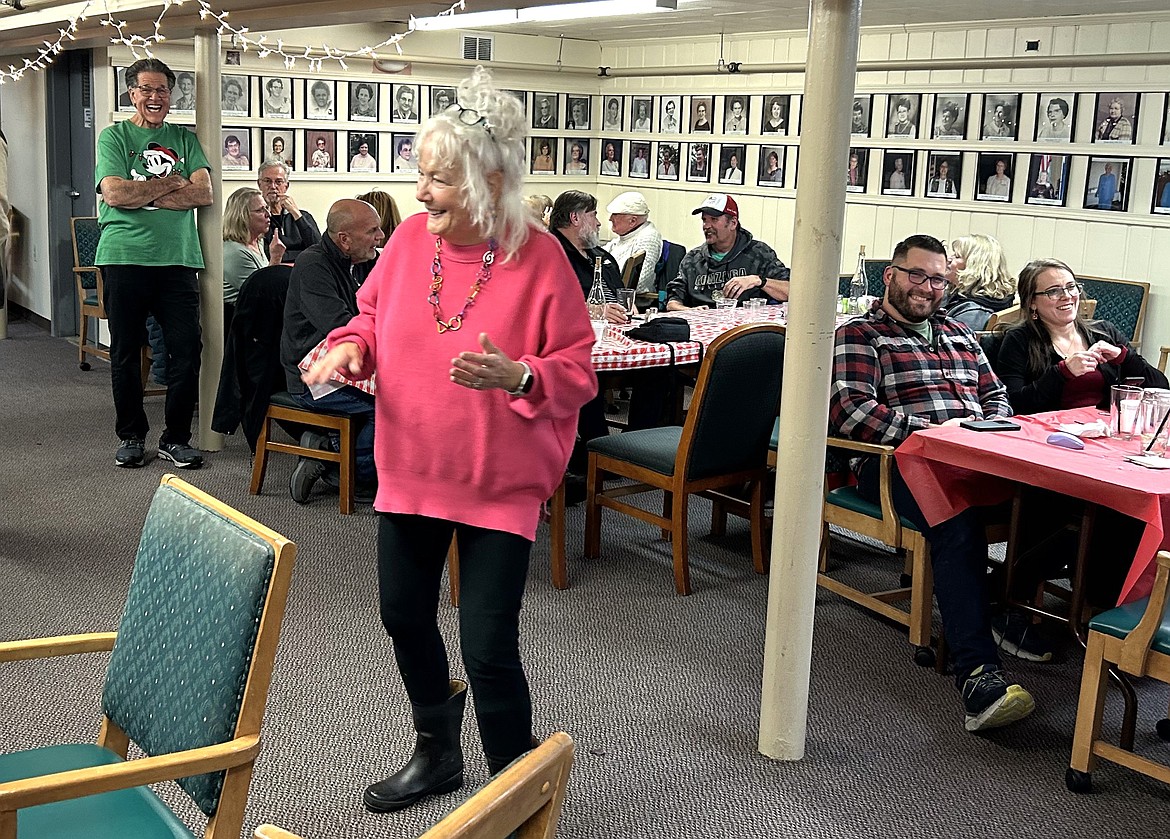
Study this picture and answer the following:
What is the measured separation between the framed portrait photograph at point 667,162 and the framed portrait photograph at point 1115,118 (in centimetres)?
354

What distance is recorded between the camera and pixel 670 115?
10.1 meters

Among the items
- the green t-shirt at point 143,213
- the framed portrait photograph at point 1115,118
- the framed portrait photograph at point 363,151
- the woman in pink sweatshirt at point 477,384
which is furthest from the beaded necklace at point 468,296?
the framed portrait photograph at point 363,151

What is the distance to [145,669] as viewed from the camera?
6.70 feet

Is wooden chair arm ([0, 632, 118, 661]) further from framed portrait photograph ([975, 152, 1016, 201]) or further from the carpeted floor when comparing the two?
framed portrait photograph ([975, 152, 1016, 201])

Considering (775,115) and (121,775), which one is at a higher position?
(775,115)

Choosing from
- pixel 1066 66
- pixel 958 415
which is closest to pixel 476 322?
pixel 958 415

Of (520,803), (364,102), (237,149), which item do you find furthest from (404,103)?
(520,803)

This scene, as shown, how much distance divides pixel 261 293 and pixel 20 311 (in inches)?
238

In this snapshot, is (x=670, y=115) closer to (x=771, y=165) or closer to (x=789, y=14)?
(x=771, y=165)

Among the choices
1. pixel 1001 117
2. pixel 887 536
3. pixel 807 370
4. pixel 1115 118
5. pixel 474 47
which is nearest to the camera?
pixel 807 370

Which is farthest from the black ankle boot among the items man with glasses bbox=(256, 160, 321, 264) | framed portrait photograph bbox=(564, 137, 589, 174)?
framed portrait photograph bbox=(564, 137, 589, 174)

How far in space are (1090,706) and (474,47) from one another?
312 inches

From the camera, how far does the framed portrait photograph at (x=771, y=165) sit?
9281mm

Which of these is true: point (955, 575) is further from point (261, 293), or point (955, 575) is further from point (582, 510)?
point (261, 293)
